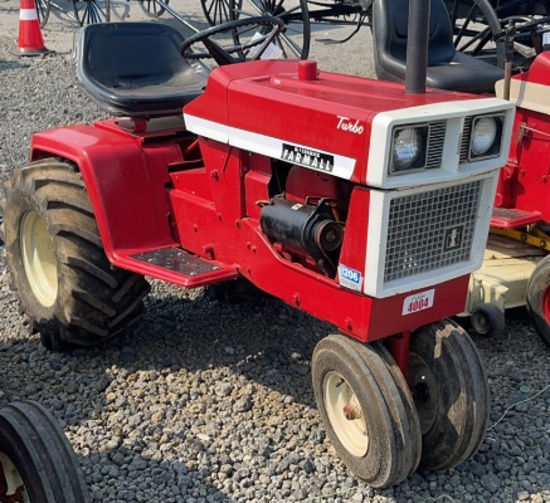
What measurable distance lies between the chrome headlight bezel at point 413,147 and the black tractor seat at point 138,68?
129 cm

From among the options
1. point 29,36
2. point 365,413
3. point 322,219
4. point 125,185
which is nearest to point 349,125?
point 322,219

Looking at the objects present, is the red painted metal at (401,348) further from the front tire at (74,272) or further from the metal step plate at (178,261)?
the front tire at (74,272)

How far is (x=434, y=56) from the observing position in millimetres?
5406

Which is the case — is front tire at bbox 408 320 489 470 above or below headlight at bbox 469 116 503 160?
below

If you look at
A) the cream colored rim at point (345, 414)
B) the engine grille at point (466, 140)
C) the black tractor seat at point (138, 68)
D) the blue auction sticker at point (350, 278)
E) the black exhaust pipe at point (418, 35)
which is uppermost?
the black exhaust pipe at point (418, 35)

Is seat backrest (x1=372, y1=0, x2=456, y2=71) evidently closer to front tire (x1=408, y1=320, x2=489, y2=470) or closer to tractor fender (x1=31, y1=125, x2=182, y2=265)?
tractor fender (x1=31, y1=125, x2=182, y2=265)

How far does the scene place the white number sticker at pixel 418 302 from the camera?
2.54 metres

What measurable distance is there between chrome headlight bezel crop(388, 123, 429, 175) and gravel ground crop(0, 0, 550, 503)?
101 centimetres

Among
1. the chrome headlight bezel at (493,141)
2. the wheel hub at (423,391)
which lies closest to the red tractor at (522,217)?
the wheel hub at (423,391)

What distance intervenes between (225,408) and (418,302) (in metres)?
0.91

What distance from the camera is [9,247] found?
146 inches

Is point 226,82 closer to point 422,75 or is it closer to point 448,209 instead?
point 422,75

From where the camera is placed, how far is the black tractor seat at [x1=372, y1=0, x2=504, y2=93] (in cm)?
476

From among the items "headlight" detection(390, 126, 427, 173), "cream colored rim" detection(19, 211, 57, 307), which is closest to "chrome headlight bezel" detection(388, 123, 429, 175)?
"headlight" detection(390, 126, 427, 173)
